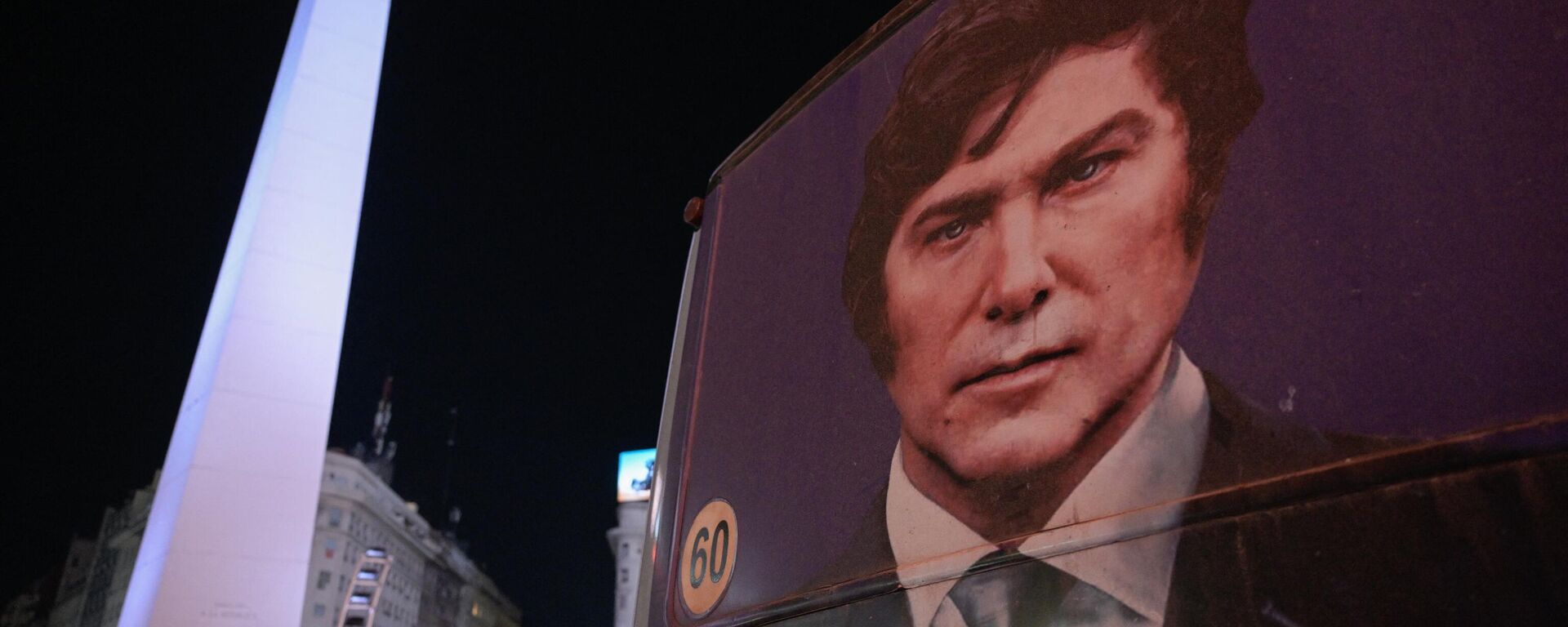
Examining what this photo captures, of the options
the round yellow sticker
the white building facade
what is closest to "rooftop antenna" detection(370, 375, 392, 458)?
the white building facade

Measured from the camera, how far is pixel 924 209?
8.41 ft

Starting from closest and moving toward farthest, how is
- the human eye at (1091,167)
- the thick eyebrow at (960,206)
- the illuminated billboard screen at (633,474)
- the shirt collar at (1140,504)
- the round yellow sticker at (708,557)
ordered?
the shirt collar at (1140,504)
the human eye at (1091,167)
the thick eyebrow at (960,206)
the round yellow sticker at (708,557)
the illuminated billboard screen at (633,474)

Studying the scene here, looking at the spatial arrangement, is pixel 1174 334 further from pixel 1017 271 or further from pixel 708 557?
pixel 708 557

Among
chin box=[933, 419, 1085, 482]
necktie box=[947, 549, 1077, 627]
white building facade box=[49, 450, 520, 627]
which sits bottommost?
necktie box=[947, 549, 1077, 627]

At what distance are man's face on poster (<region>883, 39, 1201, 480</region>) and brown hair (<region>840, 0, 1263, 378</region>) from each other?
0.11 ft

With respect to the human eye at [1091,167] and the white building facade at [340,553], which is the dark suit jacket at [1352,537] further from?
the white building facade at [340,553]

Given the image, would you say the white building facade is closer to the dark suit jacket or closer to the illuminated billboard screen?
the illuminated billboard screen

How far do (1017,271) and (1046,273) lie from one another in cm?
11

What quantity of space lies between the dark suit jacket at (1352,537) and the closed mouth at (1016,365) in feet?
1.16

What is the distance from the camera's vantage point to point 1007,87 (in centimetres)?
240

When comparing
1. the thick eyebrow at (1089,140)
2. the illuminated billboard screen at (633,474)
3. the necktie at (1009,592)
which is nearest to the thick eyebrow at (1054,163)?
the thick eyebrow at (1089,140)

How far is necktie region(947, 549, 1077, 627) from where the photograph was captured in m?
1.76

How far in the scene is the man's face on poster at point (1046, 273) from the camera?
185 centimetres

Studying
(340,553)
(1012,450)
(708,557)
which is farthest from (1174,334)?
(340,553)
